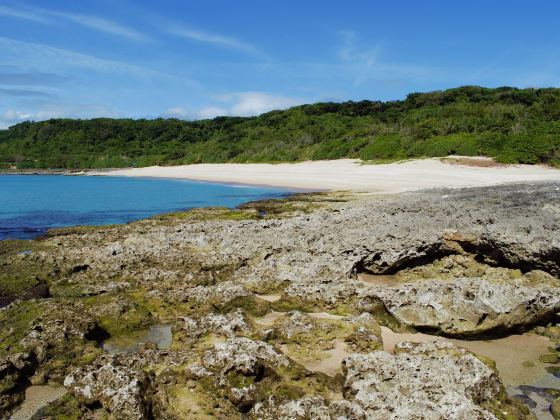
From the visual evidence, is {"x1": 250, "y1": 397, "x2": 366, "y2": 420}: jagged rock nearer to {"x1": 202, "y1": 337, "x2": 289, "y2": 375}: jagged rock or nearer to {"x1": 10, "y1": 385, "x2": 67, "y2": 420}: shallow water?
{"x1": 202, "y1": 337, "x2": 289, "y2": 375}: jagged rock

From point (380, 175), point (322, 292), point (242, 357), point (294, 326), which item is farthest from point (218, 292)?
point (380, 175)

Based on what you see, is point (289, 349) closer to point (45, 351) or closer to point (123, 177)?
point (45, 351)

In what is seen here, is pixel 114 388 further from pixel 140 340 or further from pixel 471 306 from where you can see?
pixel 471 306

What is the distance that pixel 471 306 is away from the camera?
802cm

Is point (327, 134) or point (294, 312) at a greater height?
point (327, 134)

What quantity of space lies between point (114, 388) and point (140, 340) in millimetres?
2815

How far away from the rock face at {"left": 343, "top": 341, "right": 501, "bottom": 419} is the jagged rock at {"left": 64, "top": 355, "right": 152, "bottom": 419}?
236 centimetres

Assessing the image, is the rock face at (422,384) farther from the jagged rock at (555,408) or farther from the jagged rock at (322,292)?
the jagged rock at (322,292)

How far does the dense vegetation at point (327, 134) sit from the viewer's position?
136ft

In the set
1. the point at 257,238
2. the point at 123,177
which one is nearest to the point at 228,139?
the point at 123,177

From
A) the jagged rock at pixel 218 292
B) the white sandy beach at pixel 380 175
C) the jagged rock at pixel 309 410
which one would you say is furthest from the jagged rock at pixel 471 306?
the white sandy beach at pixel 380 175

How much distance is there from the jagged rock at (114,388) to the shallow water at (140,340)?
6.69 ft

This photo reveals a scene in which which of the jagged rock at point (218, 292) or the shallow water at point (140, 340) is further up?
the jagged rock at point (218, 292)

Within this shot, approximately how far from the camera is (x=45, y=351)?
7113 millimetres
